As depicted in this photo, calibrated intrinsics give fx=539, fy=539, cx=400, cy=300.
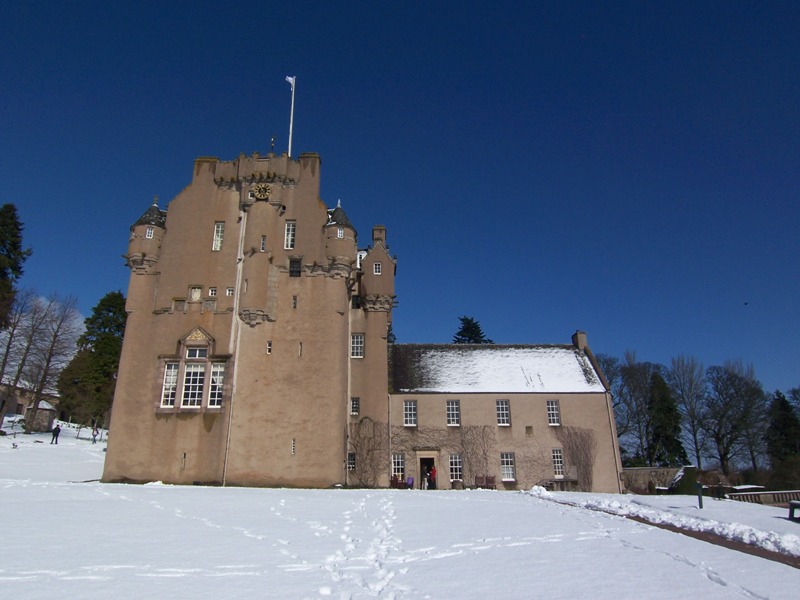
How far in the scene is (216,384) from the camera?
3164 centimetres

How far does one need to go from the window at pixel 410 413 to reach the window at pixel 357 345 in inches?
175

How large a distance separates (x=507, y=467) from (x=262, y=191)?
78.5ft

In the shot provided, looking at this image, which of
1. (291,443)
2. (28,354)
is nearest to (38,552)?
(291,443)

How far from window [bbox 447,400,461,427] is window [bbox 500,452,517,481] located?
3.54m

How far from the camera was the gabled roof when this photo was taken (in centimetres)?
3688

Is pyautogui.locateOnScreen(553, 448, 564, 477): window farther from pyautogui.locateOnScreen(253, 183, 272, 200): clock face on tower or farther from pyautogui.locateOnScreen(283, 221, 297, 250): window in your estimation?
pyautogui.locateOnScreen(253, 183, 272, 200): clock face on tower

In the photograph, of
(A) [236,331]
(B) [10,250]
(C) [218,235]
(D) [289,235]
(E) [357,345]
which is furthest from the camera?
(B) [10,250]

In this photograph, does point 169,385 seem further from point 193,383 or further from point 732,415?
point 732,415

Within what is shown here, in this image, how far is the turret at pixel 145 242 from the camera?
34.0 meters

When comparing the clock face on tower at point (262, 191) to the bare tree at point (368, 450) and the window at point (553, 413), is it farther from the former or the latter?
the window at point (553, 413)

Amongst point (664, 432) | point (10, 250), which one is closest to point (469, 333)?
point (664, 432)

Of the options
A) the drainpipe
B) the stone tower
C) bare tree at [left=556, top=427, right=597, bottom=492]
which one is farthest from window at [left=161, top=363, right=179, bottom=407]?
bare tree at [left=556, top=427, right=597, bottom=492]

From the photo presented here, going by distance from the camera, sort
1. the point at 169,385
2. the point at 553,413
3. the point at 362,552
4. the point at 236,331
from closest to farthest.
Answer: the point at 362,552 → the point at 169,385 → the point at 236,331 → the point at 553,413

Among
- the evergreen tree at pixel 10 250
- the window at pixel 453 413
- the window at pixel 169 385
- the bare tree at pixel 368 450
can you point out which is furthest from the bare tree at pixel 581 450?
the evergreen tree at pixel 10 250
